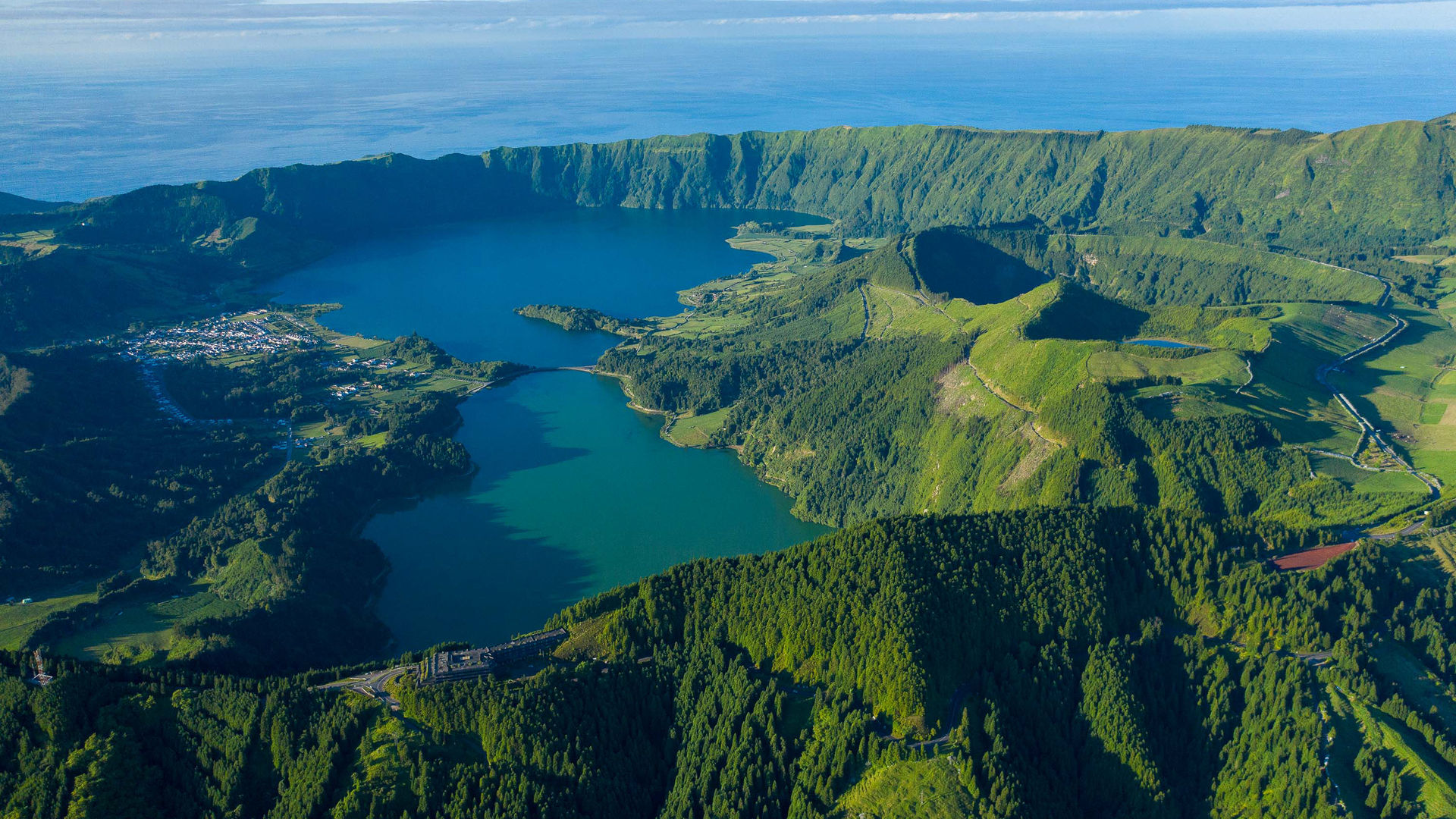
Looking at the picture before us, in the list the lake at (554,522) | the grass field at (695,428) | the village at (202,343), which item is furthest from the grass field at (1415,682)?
the village at (202,343)

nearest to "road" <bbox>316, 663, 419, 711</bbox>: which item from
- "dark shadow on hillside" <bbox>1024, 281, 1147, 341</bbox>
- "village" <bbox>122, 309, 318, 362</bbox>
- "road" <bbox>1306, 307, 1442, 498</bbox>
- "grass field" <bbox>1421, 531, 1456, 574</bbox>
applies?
"grass field" <bbox>1421, 531, 1456, 574</bbox>

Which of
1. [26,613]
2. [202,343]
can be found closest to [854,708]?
[26,613]

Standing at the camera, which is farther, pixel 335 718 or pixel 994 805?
pixel 335 718

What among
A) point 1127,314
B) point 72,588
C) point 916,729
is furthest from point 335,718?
point 1127,314

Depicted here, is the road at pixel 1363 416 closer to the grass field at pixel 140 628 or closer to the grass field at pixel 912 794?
the grass field at pixel 912 794

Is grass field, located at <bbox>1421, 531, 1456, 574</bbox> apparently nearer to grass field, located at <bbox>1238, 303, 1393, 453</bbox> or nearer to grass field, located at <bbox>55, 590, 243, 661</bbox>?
grass field, located at <bbox>1238, 303, 1393, 453</bbox>

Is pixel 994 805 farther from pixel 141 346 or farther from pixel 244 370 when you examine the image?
pixel 141 346
